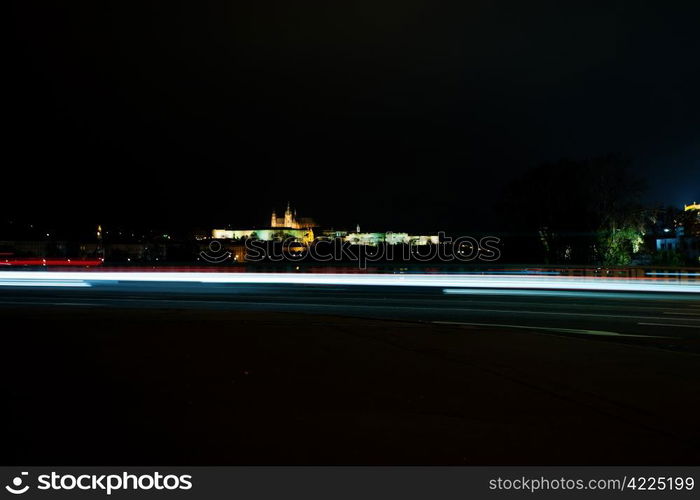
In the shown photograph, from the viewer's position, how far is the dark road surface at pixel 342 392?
5.25m

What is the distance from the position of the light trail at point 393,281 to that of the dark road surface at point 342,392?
1056cm

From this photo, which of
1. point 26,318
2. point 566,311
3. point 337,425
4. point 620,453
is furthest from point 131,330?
point 566,311

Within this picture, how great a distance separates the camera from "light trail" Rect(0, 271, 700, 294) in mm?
24297

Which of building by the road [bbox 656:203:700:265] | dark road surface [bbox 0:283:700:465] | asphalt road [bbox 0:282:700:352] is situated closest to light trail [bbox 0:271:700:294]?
asphalt road [bbox 0:282:700:352]

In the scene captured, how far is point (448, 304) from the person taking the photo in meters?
18.6

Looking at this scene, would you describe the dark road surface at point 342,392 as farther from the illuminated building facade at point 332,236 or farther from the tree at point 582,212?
the illuminated building facade at point 332,236

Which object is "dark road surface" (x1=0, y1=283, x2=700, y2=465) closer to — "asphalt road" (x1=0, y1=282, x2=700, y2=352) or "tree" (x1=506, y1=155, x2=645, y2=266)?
"asphalt road" (x1=0, y1=282, x2=700, y2=352)

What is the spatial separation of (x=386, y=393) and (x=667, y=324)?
377 inches

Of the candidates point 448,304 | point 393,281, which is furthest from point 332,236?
point 448,304

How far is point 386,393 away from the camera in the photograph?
274 inches

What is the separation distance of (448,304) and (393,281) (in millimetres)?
8855

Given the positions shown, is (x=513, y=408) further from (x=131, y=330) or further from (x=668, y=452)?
(x=131, y=330)

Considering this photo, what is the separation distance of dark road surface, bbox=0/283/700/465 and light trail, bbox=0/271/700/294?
34.7ft

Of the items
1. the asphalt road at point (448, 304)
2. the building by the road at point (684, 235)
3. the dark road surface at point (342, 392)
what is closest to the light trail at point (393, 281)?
the asphalt road at point (448, 304)
